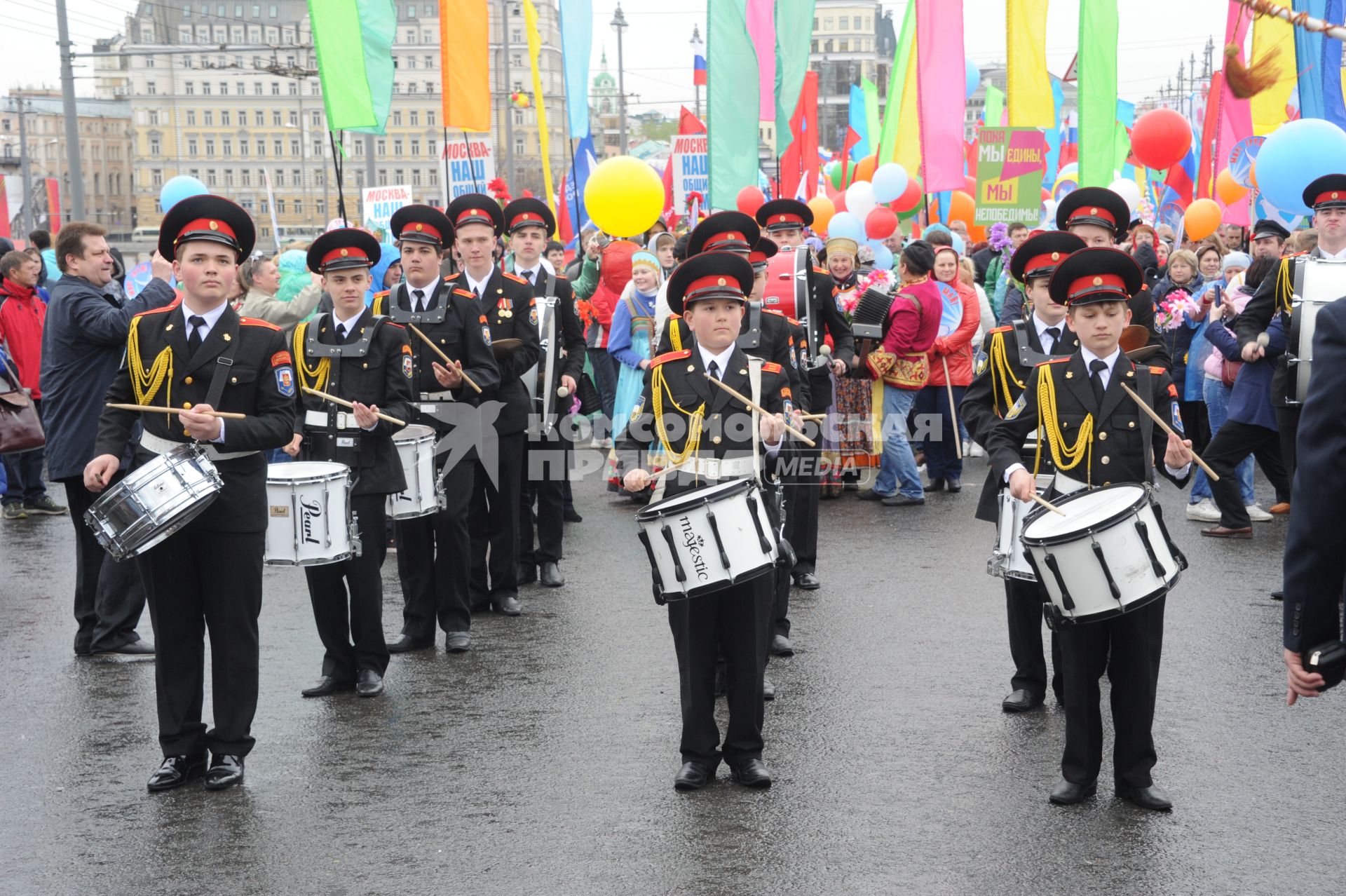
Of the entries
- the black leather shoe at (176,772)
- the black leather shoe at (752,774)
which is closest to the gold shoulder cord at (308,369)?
the black leather shoe at (176,772)

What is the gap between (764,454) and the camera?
576 cm

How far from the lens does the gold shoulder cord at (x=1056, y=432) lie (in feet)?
18.1

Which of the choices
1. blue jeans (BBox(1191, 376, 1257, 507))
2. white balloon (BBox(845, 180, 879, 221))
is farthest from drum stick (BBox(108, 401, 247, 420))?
white balloon (BBox(845, 180, 879, 221))

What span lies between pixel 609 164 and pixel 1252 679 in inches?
352

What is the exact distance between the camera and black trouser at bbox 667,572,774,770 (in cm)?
548

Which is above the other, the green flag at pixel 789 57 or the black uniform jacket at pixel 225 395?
the green flag at pixel 789 57

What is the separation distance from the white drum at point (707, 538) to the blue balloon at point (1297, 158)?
7.46 m

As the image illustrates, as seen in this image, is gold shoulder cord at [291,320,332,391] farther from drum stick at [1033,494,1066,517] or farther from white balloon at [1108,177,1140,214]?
white balloon at [1108,177,1140,214]

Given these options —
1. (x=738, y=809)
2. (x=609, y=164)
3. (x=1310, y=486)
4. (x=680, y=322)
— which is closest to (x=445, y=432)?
(x=680, y=322)

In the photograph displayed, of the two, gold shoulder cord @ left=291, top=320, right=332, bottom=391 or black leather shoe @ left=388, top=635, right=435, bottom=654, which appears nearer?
gold shoulder cord @ left=291, top=320, right=332, bottom=391

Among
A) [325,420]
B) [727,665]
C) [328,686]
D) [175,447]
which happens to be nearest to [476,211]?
[325,420]

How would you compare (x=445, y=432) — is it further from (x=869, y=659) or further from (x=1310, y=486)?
(x=1310, y=486)

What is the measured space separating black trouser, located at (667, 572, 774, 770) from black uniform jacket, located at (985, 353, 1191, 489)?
1.12m

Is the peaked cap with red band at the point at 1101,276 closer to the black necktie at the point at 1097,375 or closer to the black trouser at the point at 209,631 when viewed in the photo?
the black necktie at the point at 1097,375
